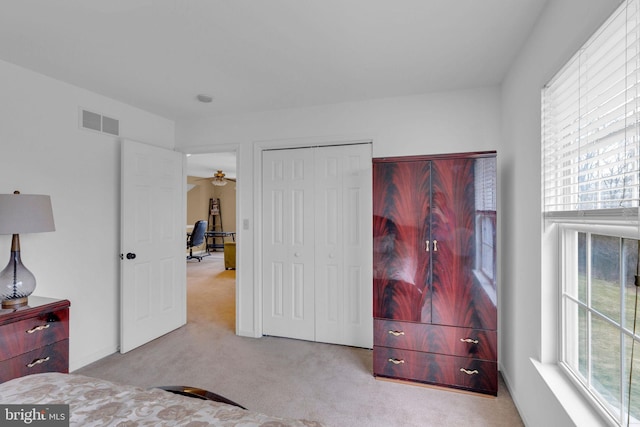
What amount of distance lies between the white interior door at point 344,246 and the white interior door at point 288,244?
0.11 meters

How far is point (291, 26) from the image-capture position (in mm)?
1910

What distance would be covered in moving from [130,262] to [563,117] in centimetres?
364

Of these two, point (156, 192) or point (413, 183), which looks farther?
point (156, 192)

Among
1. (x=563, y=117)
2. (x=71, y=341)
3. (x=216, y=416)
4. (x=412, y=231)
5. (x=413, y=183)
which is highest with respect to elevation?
(x=563, y=117)

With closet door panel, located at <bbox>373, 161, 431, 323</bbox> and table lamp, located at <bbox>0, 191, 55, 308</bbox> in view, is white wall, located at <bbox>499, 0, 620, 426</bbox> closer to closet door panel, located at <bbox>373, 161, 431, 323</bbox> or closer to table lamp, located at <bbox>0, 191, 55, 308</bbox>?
closet door panel, located at <bbox>373, 161, 431, 323</bbox>

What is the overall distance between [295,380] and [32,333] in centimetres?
185

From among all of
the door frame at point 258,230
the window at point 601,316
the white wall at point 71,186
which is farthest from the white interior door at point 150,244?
the window at point 601,316

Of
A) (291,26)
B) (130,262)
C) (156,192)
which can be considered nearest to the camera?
(291,26)

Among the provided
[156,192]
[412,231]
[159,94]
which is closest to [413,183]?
[412,231]

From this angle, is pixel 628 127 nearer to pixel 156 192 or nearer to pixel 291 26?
pixel 291 26

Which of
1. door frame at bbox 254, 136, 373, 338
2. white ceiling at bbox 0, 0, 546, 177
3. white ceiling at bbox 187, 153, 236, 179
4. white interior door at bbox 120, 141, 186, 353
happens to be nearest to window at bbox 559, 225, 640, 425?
white ceiling at bbox 0, 0, 546, 177

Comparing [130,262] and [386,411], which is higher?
[130,262]

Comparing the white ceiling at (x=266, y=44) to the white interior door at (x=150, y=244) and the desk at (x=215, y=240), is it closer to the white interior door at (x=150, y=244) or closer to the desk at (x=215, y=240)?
the white interior door at (x=150, y=244)

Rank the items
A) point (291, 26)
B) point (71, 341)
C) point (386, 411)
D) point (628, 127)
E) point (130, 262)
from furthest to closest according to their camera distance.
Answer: point (130, 262) < point (71, 341) < point (386, 411) < point (291, 26) < point (628, 127)
